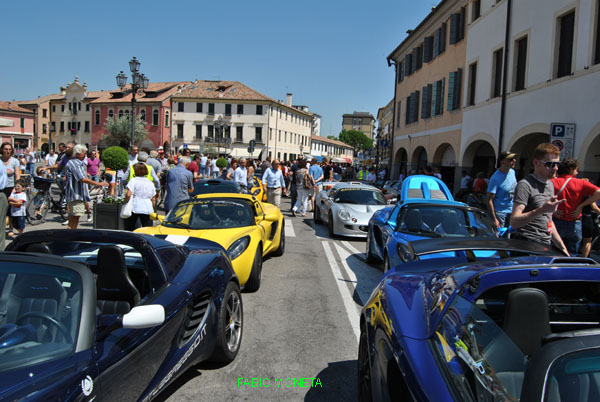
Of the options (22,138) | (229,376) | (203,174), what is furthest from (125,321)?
(22,138)

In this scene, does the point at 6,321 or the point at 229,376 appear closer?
the point at 6,321

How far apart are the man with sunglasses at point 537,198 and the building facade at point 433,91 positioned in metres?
17.6

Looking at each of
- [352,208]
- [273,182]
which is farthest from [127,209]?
[273,182]

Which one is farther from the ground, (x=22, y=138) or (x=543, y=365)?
(x=22, y=138)

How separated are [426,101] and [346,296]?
73.5 feet

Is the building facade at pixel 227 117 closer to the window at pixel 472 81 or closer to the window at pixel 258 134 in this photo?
the window at pixel 258 134

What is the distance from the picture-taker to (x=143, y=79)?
695 inches

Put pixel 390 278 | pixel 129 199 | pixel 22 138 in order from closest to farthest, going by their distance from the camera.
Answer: pixel 390 278 < pixel 129 199 < pixel 22 138

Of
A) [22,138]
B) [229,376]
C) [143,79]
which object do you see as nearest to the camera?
[229,376]

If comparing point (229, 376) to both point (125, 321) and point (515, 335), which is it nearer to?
point (125, 321)

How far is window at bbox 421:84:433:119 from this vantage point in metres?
26.3

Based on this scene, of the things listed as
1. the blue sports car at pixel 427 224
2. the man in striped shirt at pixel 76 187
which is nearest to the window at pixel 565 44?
the blue sports car at pixel 427 224

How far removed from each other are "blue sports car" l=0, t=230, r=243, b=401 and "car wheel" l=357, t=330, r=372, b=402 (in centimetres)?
115

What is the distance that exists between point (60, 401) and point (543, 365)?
191 centimetres
